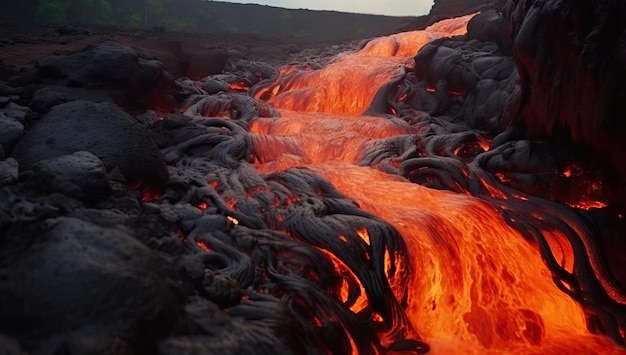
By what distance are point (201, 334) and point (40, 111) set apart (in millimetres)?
4503

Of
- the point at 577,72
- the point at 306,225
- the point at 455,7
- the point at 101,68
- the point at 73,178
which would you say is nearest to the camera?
the point at 73,178

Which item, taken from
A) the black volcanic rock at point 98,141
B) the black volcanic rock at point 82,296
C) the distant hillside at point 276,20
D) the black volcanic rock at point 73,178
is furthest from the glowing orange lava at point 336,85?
the distant hillside at point 276,20

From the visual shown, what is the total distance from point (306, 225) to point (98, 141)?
2.26 metres

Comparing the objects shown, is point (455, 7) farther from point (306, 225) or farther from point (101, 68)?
point (306, 225)

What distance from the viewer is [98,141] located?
4316mm

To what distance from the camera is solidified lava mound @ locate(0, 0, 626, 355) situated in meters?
2.53

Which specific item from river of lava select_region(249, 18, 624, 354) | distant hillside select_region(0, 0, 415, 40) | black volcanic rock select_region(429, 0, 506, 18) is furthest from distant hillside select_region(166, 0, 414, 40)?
river of lava select_region(249, 18, 624, 354)

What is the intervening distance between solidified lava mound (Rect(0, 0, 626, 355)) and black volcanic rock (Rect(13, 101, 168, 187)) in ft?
0.06

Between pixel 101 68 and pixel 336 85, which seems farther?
pixel 336 85

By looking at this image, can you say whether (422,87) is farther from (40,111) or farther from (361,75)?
(40,111)

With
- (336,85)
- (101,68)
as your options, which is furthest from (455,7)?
(101,68)

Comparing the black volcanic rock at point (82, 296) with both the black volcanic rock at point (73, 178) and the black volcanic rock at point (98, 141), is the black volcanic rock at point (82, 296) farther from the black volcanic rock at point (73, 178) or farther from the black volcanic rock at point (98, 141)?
the black volcanic rock at point (98, 141)

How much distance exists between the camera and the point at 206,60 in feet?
39.8

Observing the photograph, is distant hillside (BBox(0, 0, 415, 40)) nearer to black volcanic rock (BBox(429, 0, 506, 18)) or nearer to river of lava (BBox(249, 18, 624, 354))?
black volcanic rock (BBox(429, 0, 506, 18))
